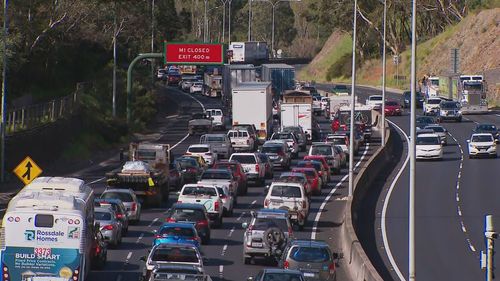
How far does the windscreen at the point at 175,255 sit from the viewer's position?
30.5 m

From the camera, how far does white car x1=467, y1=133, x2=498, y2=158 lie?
7012cm

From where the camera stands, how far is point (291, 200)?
1757 inches

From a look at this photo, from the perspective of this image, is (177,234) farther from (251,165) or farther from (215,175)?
(251,165)

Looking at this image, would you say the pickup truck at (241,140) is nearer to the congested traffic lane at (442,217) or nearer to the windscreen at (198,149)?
the windscreen at (198,149)

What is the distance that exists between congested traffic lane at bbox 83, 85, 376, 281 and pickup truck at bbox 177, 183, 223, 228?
0.57 meters

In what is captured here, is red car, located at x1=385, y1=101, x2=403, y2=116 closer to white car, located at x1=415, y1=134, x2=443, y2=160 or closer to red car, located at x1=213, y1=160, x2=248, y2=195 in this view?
white car, located at x1=415, y1=134, x2=443, y2=160

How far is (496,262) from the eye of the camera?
40.2 m

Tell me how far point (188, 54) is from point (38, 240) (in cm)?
5339

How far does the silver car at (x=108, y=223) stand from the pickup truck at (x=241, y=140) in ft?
113

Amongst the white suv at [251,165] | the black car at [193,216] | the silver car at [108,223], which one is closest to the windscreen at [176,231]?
the silver car at [108,223]

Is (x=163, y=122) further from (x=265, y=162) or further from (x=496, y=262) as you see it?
(x=496, y=262)

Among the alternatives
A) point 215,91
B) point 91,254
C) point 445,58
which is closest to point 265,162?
point 91,254

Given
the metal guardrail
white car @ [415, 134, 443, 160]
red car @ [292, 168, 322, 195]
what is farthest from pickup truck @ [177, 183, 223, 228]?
white car @ [415, 134, 443, 160]

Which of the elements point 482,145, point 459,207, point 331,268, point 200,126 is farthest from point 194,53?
point 331,268
